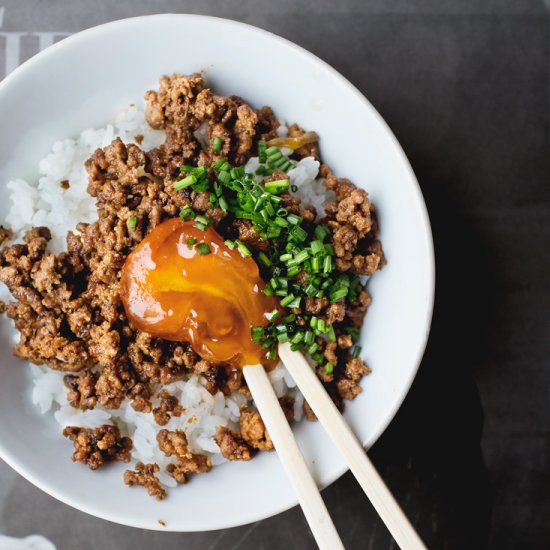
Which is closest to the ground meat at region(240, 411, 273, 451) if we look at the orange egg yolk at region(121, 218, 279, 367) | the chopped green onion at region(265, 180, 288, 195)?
the orange egg yolk at region(121, 218, 279, 367)

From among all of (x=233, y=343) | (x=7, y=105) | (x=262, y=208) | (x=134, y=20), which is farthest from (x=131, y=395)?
(x=134, y=20)

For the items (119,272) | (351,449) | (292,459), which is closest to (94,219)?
(119,272)

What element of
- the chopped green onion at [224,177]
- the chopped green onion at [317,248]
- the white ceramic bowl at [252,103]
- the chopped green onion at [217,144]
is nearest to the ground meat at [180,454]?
the white ceramic bowl at [252,103]

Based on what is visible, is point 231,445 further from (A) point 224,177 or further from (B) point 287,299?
(A) point 224,177

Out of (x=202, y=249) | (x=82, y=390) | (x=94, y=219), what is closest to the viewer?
(x=202, y=249)

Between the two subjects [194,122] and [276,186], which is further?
[194,122]

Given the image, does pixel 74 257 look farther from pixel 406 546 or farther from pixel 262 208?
pixel 406 546
